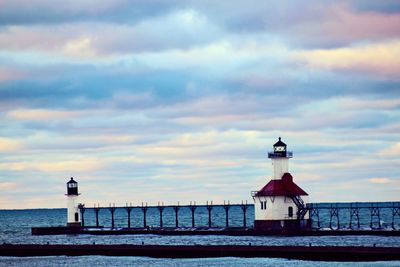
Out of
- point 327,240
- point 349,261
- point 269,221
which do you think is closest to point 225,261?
point 349,261

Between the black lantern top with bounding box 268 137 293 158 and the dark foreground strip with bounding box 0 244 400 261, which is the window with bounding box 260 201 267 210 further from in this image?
the dark foreground strip with bounding box 0 244 400 261

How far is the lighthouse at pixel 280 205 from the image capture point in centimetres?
11288

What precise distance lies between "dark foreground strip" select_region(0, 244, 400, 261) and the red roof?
2819 cm

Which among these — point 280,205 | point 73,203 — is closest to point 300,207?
point 280,205

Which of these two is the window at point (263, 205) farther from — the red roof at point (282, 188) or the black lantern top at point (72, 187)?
the black lantern top at point (72, 187)

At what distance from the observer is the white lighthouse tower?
436 ft

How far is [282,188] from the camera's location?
11331 centimetres

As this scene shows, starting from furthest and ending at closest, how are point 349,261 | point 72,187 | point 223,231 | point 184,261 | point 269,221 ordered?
point 72,187 → point 223,231 → point 269,221 → point 184,261 → point 349,261

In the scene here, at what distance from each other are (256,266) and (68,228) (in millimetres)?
62167

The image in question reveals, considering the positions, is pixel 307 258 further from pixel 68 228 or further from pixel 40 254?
pixel 68 228

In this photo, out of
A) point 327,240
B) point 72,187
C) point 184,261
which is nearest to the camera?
point 184,261

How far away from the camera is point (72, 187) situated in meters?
134

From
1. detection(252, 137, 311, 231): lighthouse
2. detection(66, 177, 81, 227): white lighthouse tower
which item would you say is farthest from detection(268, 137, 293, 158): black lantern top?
detection(66, 177, 81, 227): white lighthouse tower

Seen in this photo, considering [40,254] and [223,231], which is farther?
[223,231]
